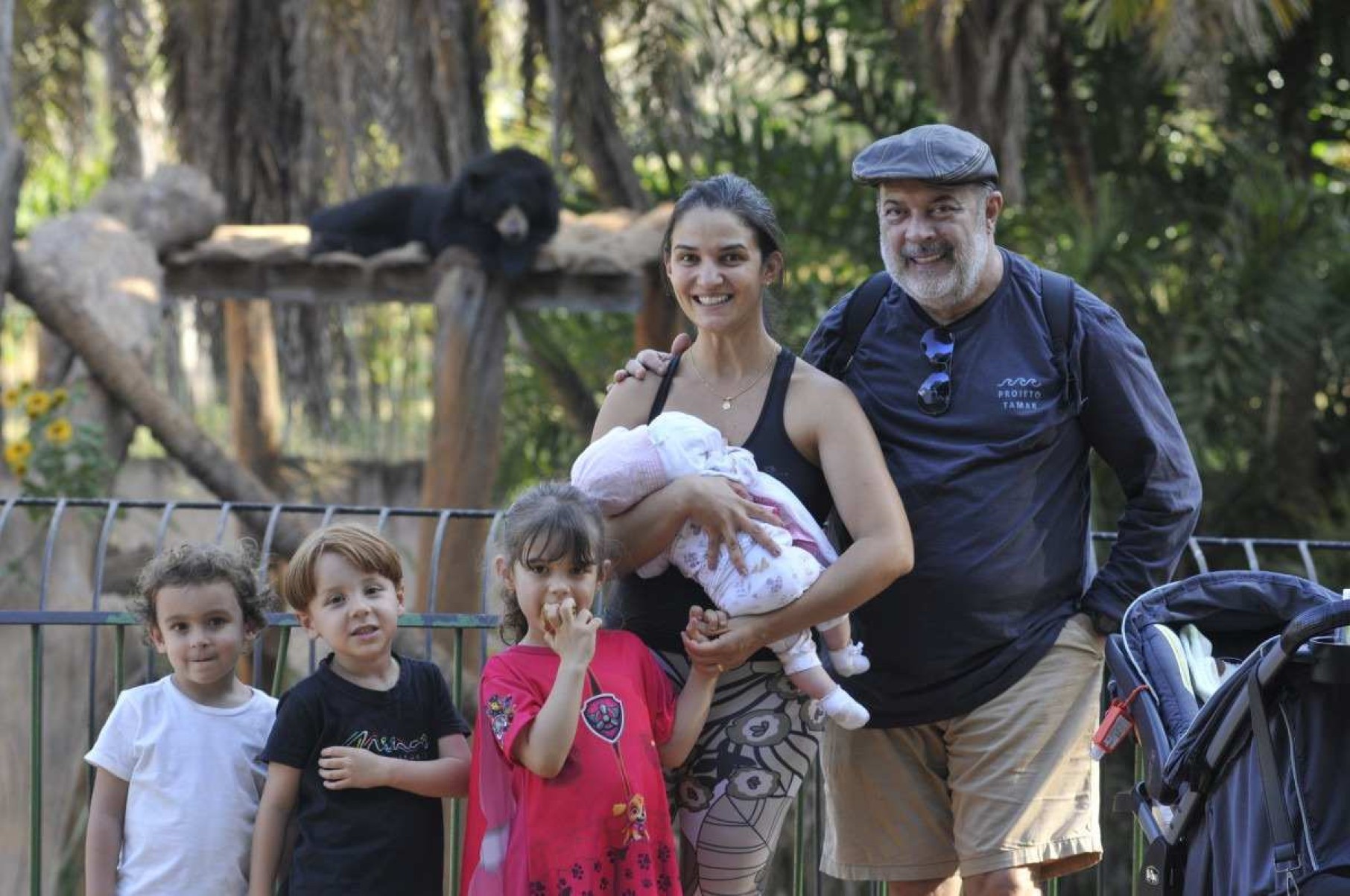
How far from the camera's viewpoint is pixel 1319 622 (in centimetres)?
220

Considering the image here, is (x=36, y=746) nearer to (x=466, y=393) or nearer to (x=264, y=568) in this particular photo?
(x=264, y=568)

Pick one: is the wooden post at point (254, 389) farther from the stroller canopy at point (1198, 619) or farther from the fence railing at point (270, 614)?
the stroller canopy at point (1198, 619)

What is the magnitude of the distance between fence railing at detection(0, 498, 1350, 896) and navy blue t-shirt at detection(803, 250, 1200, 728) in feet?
1.36

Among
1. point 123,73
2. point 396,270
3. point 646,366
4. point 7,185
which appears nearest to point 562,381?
point 396,270

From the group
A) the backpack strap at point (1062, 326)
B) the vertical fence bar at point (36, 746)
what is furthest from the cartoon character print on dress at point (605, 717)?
the vertical fence bar at point (36, 746)

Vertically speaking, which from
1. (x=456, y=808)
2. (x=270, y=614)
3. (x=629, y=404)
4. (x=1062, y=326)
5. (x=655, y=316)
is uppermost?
(x=655, y=316)

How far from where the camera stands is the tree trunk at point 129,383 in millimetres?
7266

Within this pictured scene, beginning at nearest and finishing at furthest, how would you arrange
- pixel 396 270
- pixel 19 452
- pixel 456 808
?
1. pixel 456 808
2. pixel 19 452
3. pixel 396 270

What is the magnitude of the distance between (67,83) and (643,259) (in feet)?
17.4

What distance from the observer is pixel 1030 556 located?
284 centimetres

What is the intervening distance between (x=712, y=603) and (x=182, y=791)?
956mm

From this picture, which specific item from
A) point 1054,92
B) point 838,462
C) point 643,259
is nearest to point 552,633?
point 838,462

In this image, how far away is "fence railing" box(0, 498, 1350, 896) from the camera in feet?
11.3

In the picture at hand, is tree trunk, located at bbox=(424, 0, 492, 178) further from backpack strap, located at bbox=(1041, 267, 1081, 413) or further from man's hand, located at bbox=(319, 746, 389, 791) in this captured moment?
man's hand, located at bbox=(319, 746, 389, 791)
